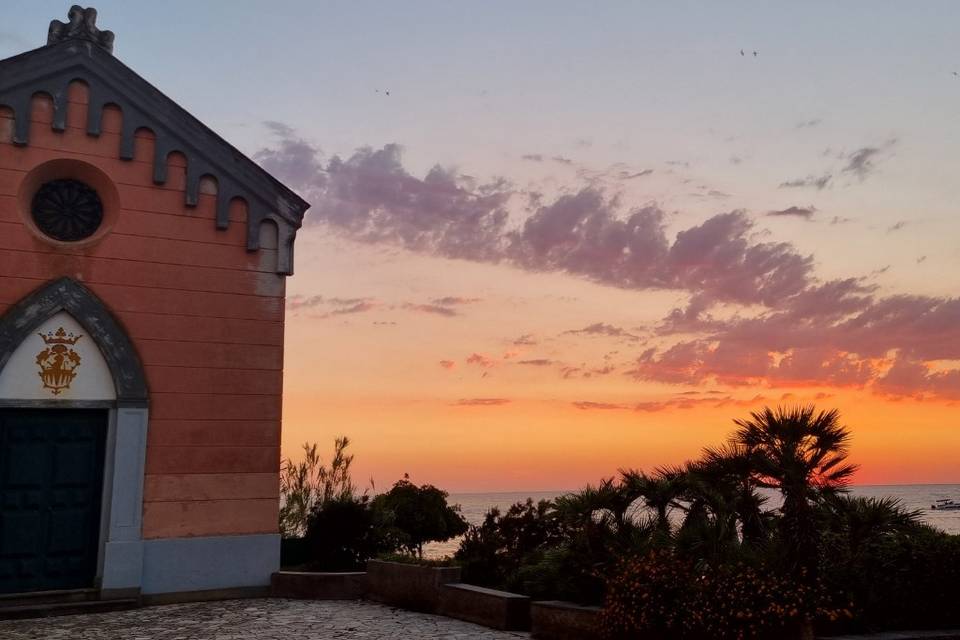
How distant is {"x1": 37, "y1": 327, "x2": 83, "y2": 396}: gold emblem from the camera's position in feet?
44.0

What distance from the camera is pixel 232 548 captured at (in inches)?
555

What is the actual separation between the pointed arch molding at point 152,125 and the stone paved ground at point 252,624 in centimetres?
615

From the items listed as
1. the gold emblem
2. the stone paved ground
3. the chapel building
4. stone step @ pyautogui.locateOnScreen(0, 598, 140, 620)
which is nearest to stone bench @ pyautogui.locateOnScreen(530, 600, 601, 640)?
the stone paved ground

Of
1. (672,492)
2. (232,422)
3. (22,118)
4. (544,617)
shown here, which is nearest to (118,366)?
(232,422)

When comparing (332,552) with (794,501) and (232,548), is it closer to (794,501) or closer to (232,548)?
(232,548)

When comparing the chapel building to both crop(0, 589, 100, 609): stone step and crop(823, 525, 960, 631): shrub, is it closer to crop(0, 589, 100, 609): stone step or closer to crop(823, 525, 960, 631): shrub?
crop(0, 589, 100, 609): stone step

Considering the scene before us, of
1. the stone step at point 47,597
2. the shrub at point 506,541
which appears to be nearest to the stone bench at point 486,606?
the shrub at point 506,541

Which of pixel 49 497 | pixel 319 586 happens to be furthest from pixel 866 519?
pixel 49 497

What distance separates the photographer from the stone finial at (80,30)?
14.4m

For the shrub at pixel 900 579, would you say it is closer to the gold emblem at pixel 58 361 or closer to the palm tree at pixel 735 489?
the palm tree at pixel 735 489

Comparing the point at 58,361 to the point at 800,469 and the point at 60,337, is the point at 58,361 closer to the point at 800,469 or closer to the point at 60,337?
the point at 60,337

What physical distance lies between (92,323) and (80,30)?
536 cm

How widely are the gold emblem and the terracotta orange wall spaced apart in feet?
2.79

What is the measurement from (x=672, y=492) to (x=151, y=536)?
8698 mm
